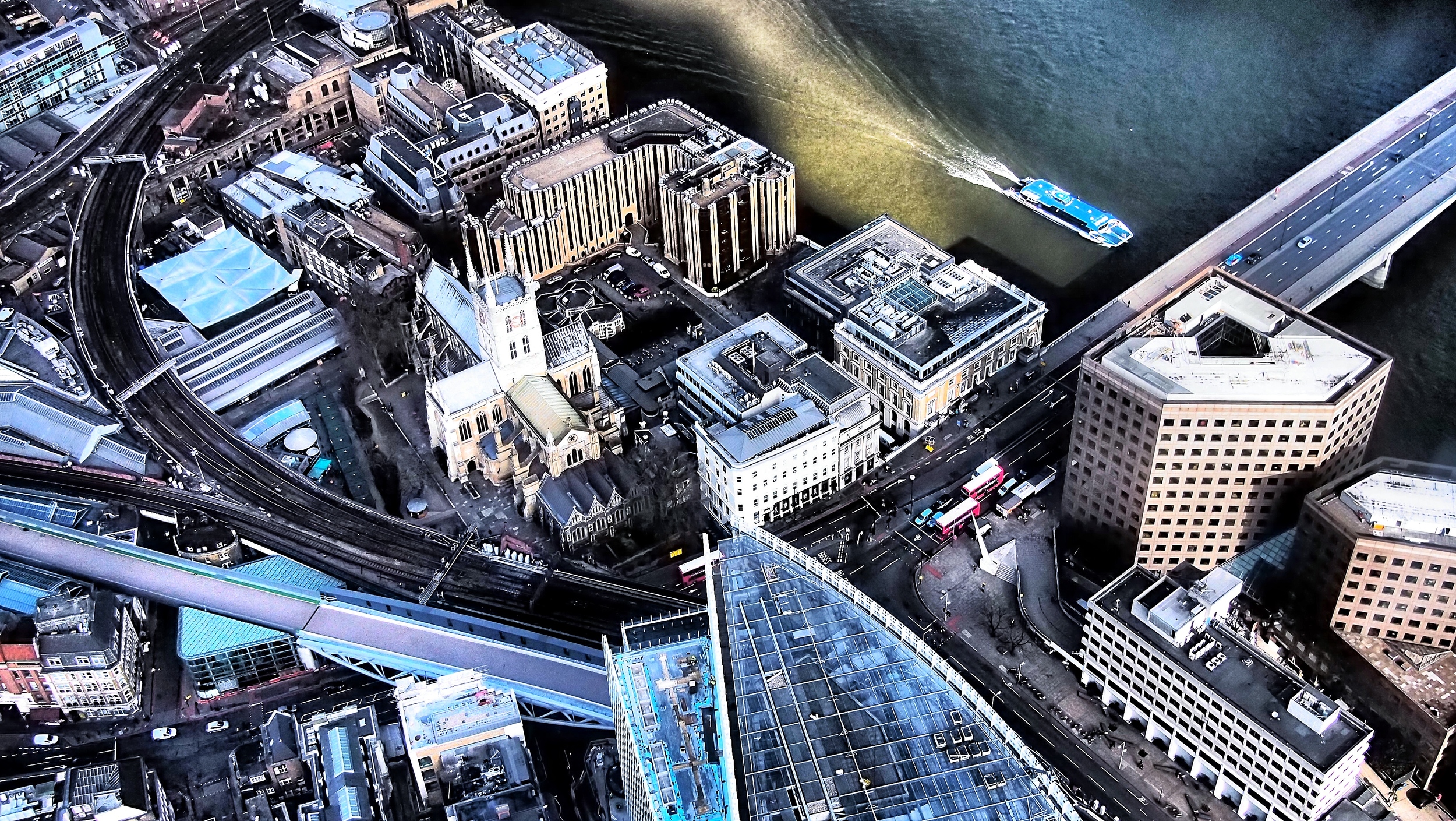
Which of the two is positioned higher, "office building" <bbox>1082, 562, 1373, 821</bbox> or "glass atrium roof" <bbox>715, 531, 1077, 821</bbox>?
"glass atrium roof" <bbox>715, 531, 1077, 821</bbox>

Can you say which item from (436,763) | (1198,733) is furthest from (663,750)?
(1198,733)

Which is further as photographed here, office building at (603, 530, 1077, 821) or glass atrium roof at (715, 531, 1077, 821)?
office building at (603, 530, 1077, 821)

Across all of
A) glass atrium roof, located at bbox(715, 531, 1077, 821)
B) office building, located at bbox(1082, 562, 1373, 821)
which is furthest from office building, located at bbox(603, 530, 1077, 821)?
office building, located at bbox(1082, 562, 1373, 821)

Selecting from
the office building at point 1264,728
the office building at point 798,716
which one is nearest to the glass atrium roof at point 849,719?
the office building at point 798,716

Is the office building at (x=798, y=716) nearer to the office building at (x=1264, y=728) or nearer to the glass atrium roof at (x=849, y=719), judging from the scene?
the glass atrium roof at (x=849, y=719)

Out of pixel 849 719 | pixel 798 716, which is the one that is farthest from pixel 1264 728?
pixel 798 716

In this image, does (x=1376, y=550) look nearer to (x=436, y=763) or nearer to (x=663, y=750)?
(x=663, y=750)

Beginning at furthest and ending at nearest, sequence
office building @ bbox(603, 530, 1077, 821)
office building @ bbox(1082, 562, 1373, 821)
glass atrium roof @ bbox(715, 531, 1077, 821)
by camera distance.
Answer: office building @ bbox(1082, 562, 1373, 821), office building @ bbox(603, 530, 1077, 821), glass atrium roof @ bbox(715, 531, 1077, 821)

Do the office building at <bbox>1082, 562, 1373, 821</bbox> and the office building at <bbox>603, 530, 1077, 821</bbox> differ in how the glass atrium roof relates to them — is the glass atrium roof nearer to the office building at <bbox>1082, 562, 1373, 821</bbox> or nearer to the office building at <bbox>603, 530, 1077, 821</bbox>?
the office building at <bbox>603, 530, 1077, 821</bbox>
